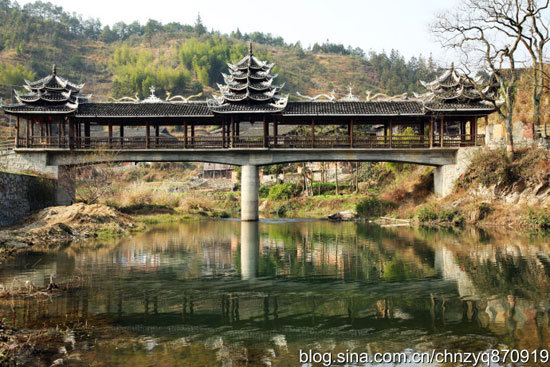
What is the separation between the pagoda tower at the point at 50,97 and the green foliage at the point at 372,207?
63.3 ft

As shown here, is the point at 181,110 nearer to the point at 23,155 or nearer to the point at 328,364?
the point at 23,155

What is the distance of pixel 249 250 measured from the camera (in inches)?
803

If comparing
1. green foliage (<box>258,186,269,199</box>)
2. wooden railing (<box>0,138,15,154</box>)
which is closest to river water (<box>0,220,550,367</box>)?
wooden railing (<box>0,138,15,154</box>)

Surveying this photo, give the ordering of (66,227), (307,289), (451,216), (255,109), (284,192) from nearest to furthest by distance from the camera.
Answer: (307,289)
(66,227)
(451,216)
(255,109)
(284,192)

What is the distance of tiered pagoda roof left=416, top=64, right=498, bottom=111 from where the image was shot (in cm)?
3112

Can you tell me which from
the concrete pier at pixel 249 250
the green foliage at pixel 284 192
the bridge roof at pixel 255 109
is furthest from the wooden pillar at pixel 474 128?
the green foliage at pixel 284 192

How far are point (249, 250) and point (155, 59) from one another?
388 ft

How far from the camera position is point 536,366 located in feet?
25.0

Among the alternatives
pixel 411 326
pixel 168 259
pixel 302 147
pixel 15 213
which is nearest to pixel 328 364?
pixel 411 326

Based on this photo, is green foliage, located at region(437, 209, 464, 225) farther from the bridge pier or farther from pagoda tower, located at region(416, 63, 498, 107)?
the bridge pier

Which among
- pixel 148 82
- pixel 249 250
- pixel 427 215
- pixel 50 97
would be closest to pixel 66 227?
pixel 249 250

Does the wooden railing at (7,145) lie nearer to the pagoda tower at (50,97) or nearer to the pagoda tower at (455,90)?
the pagoda tower at (50,97)

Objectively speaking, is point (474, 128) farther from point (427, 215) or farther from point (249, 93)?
point (249, 93)

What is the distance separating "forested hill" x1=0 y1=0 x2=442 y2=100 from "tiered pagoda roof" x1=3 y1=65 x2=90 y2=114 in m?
50.0
